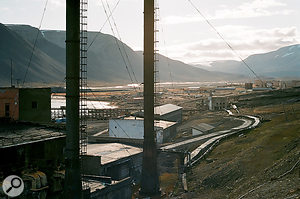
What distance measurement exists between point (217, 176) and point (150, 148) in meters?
6.24

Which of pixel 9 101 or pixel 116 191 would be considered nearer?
pixel 116 191

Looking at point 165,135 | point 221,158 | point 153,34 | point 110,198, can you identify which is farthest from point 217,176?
point 165,135

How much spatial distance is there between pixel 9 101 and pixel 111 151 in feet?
35.3

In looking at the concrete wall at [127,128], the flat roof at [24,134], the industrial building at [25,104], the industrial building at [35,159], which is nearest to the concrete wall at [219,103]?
the concrete wall at [127,128]

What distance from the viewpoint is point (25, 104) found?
32781 millimetres

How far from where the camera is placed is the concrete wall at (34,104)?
32531 mm

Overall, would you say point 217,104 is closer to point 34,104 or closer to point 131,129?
point 131,129

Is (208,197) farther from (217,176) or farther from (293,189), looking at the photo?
(293,189)

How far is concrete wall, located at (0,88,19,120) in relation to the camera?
105 feet

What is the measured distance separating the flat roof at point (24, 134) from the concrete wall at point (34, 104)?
420cm

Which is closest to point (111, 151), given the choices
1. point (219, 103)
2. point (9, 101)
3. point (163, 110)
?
point (9, 101)

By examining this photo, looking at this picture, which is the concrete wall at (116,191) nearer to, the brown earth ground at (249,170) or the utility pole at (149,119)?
the utility pole at (149,119)

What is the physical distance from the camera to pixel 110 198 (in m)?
26.1

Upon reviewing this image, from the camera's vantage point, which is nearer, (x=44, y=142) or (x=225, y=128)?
(x=44, y=142)
